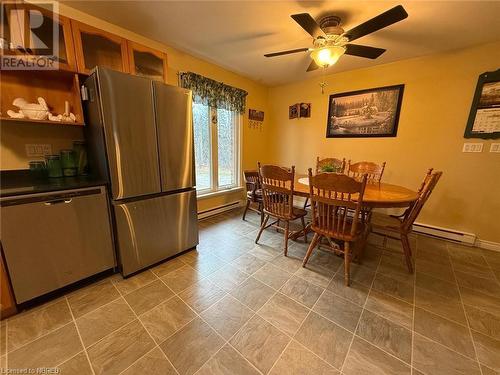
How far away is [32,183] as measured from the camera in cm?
149

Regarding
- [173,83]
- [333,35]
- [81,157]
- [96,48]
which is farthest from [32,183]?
[333,35]

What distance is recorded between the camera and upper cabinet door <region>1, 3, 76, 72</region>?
4.59 feet

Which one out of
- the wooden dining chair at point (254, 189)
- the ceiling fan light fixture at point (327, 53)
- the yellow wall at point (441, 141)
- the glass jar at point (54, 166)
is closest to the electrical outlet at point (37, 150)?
the glass jar at point (54, 166)

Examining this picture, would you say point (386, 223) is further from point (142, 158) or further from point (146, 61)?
point (146, 61)

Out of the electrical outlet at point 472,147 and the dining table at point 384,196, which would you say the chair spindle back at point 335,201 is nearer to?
the dining table at point 384,196

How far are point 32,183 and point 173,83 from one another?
1.85 meters

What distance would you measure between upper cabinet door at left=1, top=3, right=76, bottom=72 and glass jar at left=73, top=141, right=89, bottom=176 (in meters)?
0.65

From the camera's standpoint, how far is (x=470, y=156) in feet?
7.95

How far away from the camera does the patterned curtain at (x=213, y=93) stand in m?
2.68

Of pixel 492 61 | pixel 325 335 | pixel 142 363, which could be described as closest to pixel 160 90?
pixel 142 363

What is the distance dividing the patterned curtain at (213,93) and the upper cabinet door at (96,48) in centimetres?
82

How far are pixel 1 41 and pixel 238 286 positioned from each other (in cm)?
249

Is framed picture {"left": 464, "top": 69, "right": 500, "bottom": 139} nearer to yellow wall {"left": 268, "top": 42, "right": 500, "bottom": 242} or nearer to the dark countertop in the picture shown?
yellow wall {"left": 268, "top": 42, "right": 500, "bottom": 242}

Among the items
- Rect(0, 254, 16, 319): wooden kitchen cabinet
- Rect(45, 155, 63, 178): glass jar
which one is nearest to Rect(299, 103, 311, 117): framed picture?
Rect(45, 155, 63, 178): glass jar
